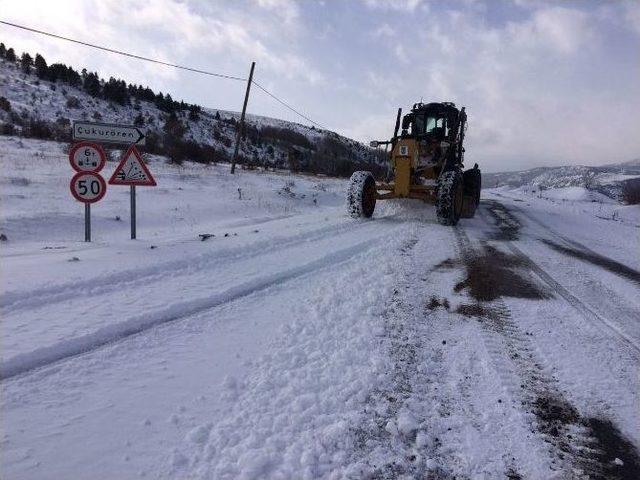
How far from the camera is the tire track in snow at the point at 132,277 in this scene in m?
4.46

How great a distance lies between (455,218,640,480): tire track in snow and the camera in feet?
8.21

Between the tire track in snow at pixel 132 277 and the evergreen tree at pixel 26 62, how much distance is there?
3135 cm

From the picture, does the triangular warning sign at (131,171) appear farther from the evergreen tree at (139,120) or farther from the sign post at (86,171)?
the evergreen tree at (139,120)

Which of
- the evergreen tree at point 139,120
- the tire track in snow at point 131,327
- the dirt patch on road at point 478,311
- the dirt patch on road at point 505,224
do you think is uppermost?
the evergreen tree at point 139,120

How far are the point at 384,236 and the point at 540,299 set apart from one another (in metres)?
3.85

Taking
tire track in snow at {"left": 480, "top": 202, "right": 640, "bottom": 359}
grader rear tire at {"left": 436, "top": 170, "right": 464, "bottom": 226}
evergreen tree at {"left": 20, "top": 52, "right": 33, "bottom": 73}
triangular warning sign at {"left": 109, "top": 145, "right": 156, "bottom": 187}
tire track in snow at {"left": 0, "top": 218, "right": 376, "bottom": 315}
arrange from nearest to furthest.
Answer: tire track in snow at {"left": 480, "top": 202, "right": 640, "bottom": 359}
tire track in snow at {"left": 0, "top": 218, "right": 376, "bottom": 315}
triangular warning sign at {"left": 109, "top": 145, "right": 156, "bottom": 187}
grader rear tire at {"left": 436, "top": 170, "right": 464, "bottom": 226}
evergreen tree at {"left": 20, "top": 52, "right": 33, "bottom": 73}

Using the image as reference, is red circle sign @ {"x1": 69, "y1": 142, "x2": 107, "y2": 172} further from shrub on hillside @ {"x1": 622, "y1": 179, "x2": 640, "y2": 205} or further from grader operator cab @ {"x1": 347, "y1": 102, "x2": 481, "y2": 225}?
shrub on hillside @ {"x1": 622, "y1": 179, "x2": 640, "y2": 205}

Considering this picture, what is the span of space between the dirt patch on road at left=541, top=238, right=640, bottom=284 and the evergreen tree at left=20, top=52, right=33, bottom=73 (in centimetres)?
3410

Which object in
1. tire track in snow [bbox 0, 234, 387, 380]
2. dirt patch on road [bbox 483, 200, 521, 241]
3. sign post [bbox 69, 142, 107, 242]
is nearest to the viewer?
tire track in snow [bbox 0, 234, 387, 380]

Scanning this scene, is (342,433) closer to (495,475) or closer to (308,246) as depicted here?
(495,475)

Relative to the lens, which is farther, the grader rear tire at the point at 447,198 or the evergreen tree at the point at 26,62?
the evergreen tree at the point at 26,62

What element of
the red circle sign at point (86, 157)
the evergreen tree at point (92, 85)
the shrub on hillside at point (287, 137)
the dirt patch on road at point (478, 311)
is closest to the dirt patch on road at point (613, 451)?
the dirt patch on road at point (478, 311)

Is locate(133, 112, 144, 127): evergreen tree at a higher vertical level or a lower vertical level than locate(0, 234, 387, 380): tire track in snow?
higher

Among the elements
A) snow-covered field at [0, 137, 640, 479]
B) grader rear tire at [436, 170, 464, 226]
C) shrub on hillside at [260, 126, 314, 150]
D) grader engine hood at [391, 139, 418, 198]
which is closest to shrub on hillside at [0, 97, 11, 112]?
snow-covered field at [0, 137, 640, 479]
